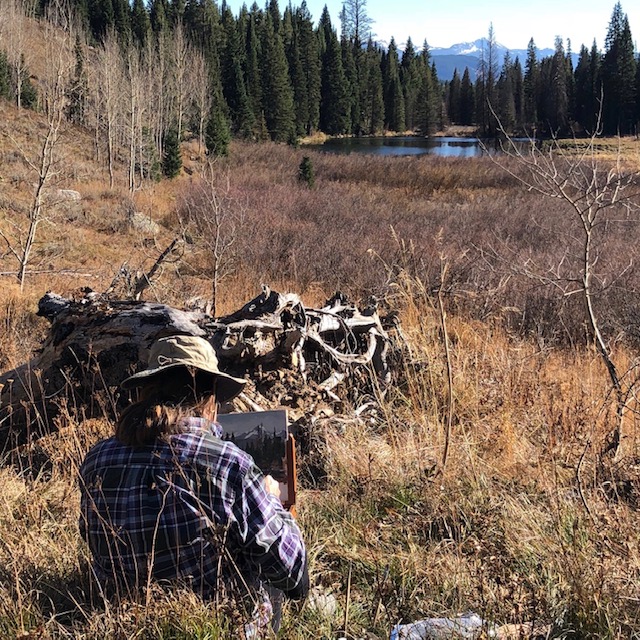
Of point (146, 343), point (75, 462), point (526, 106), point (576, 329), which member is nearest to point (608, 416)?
point (146, 343)

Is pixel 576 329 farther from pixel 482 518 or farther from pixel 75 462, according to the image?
pixel 75 462

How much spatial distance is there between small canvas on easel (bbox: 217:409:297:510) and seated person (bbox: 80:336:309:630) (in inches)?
10.0

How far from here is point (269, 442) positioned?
2322 mm

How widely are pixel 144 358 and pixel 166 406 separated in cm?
230

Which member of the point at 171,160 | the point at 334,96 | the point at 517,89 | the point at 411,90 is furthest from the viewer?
the point at 411,90

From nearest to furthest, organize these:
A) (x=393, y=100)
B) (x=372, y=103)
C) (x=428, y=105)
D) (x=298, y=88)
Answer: (x=298, y=88) → (x=372, y=103) → (x=393, y=100) → (x=428, y=105)

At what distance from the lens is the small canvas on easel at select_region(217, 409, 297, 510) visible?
7.12ft

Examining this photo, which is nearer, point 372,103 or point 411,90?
point 372,103

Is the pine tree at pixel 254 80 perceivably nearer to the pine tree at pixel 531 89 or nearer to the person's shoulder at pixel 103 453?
the pine tree at pixel 531 89

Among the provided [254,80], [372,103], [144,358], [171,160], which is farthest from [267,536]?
[372,103]

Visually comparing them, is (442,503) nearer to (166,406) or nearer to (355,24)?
(166,406)

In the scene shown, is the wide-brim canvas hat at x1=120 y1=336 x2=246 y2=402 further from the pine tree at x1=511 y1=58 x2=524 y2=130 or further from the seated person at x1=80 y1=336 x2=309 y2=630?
the pine tree at x1=511 y1=58 x2=524 y2=130

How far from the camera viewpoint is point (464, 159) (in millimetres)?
31500

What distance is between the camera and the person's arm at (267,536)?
180 cm
